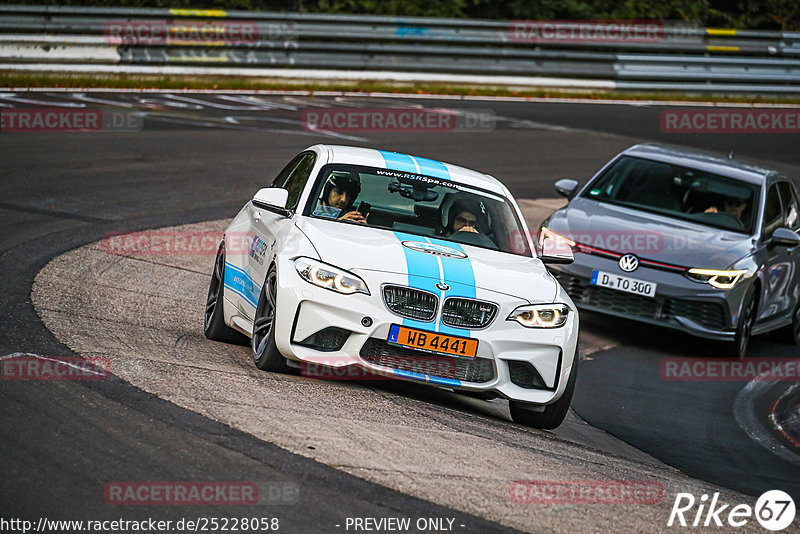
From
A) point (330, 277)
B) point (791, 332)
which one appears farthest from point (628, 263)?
point (330, 277)

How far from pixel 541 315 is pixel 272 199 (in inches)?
78.4

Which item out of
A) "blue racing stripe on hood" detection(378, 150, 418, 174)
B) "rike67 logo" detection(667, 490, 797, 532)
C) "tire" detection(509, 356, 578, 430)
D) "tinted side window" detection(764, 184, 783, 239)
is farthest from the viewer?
"tinted side window" detection(764, 184, 783, 239)

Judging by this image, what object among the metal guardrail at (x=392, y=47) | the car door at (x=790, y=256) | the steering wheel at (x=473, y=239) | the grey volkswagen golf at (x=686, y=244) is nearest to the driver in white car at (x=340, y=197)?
the steering wheel at (x=473, y=239)

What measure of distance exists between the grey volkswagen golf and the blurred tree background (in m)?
16.2

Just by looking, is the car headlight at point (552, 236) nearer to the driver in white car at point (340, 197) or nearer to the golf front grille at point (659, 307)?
the golf front grille at point (659, 307)

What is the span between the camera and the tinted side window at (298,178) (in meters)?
8.71

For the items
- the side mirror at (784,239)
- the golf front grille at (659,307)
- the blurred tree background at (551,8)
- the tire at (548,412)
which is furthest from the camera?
the blurred tree background at (551,8)

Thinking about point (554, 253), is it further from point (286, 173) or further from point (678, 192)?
point (678, 192)

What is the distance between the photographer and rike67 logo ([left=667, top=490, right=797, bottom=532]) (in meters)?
6.01

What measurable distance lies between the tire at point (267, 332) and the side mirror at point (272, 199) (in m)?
0.64

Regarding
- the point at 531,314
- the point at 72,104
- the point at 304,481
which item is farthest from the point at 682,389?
the point at 72,104

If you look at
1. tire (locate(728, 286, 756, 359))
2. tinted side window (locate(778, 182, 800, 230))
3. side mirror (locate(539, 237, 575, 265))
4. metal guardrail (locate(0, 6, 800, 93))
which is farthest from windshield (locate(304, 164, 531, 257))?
metal guardrail (locate(0, 6, 800, 93))

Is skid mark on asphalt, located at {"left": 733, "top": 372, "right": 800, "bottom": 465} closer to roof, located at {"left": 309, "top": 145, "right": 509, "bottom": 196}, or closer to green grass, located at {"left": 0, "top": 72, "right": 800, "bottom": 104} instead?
roof, located at {"left": 309, "top": 145, "right": 509, "bottom": 196}

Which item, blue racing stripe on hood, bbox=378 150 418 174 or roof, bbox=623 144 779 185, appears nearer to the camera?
blue racing stripe on hood, bbox=378 150 418 174
